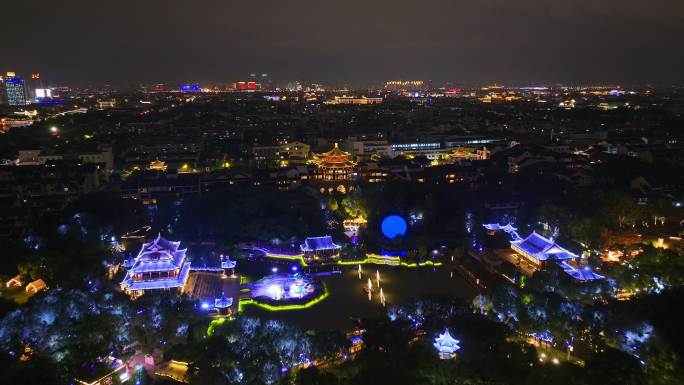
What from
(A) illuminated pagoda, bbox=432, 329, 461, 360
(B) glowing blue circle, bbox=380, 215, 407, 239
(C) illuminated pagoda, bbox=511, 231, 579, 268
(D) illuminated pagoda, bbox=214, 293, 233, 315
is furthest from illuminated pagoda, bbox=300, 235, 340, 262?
(A) illuminated pagoda, bbox=432, 329, 461, 360

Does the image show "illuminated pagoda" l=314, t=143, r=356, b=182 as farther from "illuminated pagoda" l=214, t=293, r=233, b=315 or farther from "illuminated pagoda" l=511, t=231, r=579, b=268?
"illuminated pagoda" l=214, t=293, r=233, b=315

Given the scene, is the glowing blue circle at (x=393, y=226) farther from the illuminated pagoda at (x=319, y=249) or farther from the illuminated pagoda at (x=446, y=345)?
the illuminated pagoda at (x=446, y=345)

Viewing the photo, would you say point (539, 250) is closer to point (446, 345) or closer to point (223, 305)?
point (446, 345)

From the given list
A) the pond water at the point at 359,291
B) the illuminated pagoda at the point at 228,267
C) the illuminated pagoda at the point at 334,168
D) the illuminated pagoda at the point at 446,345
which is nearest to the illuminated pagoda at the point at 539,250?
the pond water at the point at 359,291

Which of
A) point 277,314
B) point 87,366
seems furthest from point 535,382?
point 87,366

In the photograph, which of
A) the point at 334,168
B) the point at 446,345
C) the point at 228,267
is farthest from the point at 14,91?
the point at 446,345

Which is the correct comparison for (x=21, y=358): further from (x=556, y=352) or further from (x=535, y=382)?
(x=556, y=352)
